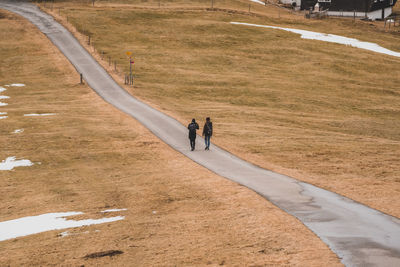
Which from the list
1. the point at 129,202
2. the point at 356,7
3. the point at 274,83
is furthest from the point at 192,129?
the point at 356,7

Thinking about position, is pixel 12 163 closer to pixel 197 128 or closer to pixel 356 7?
pixel 197 128

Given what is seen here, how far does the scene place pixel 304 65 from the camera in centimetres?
6881

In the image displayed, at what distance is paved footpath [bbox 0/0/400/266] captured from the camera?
1537 cm

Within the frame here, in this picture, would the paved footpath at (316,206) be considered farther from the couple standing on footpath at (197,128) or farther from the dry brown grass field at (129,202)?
the couple standing on footpath at (197,128)

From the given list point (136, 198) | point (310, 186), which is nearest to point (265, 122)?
point (310, 186)

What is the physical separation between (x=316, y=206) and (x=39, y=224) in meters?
11.2

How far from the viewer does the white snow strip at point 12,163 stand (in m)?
28.7

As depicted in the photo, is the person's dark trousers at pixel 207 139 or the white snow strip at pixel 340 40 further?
the white snow strip at pixel 340 40

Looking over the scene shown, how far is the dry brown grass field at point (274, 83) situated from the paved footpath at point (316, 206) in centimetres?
127

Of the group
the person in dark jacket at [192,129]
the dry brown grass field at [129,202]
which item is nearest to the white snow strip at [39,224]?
the dry brown grass field at [129,202]

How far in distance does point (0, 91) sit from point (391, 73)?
166 feet

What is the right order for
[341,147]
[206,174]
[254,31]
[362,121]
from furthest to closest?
1. [254,31]
2. [362,121]
3. [341,147]
4. [206,174]

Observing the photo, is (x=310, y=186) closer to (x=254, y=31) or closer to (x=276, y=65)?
(x=276, y=65)

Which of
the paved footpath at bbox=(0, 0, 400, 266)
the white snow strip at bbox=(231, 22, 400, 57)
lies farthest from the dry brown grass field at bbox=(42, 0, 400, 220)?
the white snow strip at bbox=(231, 22, 400, 57)
